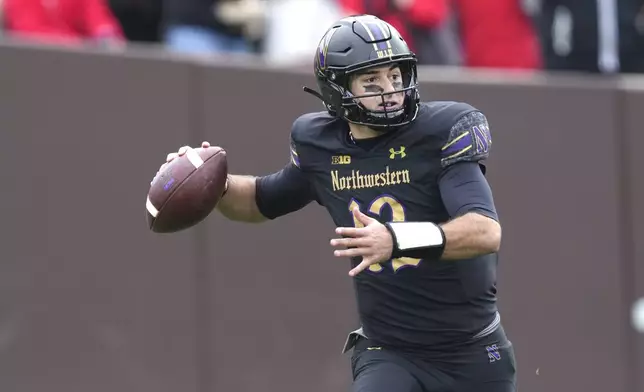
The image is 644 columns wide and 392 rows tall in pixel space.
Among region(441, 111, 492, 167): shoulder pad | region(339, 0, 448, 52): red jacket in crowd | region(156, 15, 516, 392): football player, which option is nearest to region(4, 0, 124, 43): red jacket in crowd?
region(339, 0, 448, 52): red jacket in crowd

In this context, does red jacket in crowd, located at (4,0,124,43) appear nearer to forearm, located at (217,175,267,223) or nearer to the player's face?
forearm, located at (217,175,267,223)

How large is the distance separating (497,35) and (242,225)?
2.38 meters

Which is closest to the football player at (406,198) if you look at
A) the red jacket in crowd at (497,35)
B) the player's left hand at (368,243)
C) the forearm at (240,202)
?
the player's left hand at (368,243)

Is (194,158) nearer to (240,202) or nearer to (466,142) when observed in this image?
(240,202)

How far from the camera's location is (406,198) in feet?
16.0

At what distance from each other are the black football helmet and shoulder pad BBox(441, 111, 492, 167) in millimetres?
186

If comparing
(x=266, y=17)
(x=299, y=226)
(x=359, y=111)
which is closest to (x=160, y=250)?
(x=299, y=226)

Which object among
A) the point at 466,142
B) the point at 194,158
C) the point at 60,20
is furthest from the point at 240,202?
the point at 60,20

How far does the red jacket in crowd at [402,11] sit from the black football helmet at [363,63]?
301 cm

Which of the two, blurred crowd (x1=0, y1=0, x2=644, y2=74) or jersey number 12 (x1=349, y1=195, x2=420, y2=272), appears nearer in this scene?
jersey number 12 (x1=349, y1=195, x2=420, y2=272)

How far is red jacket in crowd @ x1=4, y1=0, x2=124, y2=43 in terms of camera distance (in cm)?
775

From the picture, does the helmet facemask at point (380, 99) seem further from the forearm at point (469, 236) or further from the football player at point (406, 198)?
the forearm at point (469, 236)

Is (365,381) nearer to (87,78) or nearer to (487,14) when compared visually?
(87,78)

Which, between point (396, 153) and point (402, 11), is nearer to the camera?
point (396, 153)
